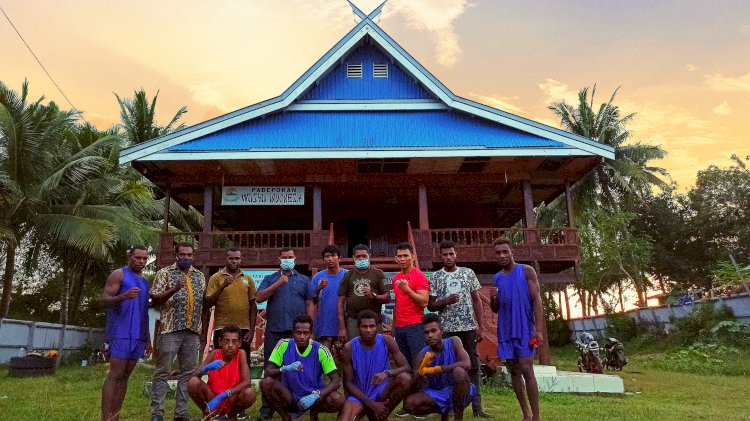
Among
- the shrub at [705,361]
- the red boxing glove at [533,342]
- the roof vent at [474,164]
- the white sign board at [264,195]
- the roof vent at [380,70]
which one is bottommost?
the shrub at [705,361]

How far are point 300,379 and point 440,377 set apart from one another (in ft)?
4.32

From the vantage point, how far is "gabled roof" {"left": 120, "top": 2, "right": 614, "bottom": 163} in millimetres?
13211

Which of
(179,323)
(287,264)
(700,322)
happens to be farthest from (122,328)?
(700,322)

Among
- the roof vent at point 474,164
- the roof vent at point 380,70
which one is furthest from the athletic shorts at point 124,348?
the roof vent at point 380,70

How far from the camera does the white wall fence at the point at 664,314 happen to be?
57.0ft

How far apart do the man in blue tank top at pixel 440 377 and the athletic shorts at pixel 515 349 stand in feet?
1.63

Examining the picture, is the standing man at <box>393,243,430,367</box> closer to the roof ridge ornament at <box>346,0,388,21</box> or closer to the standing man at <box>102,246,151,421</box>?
the standing man at <box>102,246,151,421</box>

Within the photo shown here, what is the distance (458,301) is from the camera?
5906mm

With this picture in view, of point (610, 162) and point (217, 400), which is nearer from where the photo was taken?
point (217, 400)

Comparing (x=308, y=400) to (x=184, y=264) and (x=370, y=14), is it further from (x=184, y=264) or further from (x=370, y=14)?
(x=370, y=14)

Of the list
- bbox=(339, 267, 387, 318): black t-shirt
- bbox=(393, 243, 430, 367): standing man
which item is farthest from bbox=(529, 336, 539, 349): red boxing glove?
bbox=(339, 267, 387, 318): black t-shirt

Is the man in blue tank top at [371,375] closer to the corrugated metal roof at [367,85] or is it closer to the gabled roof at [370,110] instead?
the gabled roof at [370,110]

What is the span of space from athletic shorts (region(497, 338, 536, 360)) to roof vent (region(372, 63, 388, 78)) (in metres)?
11.0

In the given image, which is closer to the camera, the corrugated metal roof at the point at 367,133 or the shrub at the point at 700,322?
the corrugated metal roof at the point at 367,133
